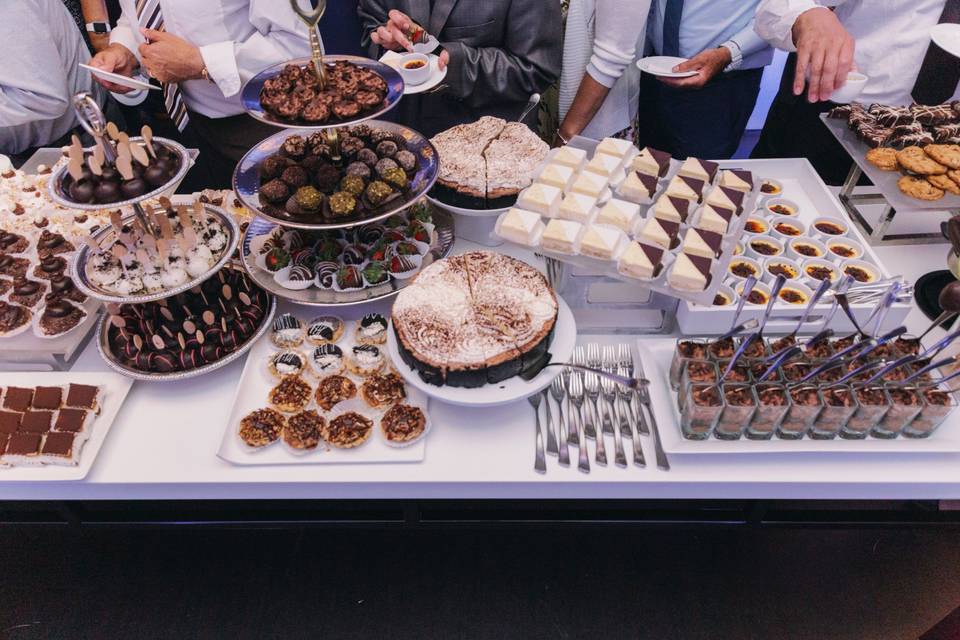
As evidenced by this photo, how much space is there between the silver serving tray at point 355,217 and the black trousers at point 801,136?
225 cm

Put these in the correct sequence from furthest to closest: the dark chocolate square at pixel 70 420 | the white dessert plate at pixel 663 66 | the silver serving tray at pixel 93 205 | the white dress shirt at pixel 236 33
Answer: the white dessert plate at pixel 663 66 < the white dress shirt at pixel 236 33 < the dark chocolate square at pixel 70 420 < the silver serving tray at pixel 93 205

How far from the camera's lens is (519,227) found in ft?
A: 6.39

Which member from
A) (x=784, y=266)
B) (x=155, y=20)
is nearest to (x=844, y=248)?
(x=784, y=266)

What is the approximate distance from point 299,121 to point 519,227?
0.74 meters

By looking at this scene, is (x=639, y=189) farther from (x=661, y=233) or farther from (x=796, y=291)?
→ (x=796, y=291)

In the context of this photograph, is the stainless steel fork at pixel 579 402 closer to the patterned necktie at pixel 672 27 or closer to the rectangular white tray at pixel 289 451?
the rectangular white tray at pixel 289 451

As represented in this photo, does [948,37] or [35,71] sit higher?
[948,37]

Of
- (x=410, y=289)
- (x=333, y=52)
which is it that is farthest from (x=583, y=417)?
(x=333, y=52)

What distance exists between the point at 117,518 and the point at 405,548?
1.14m

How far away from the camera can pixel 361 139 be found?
7.50 feet

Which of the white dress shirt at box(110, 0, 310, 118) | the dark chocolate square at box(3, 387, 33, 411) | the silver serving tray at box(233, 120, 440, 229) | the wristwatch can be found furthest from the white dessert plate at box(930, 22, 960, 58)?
the dark chocolate square at box(3, 387, 33, 411)

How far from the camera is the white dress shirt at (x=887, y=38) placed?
2848 mm

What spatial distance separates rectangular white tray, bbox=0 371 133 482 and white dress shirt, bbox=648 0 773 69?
297cm

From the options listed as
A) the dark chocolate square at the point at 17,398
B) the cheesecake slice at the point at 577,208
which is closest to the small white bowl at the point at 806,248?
the cheesecake slice at the point at 577,208
